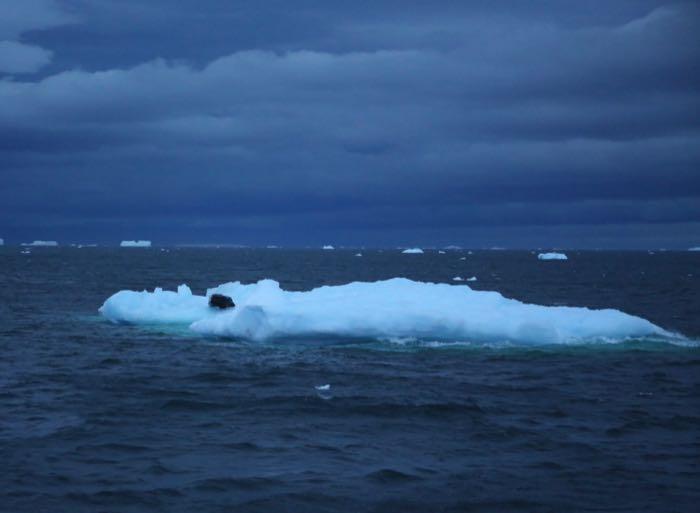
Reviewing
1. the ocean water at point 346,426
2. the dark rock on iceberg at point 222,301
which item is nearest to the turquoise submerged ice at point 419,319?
the ocean water at point 346,426

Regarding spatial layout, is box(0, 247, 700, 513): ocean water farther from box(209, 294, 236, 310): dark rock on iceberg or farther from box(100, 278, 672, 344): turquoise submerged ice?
box(209, 294, 236, 310): dark rock on iceberg

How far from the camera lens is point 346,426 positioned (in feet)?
42.7

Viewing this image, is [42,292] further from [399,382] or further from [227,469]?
[227,469]

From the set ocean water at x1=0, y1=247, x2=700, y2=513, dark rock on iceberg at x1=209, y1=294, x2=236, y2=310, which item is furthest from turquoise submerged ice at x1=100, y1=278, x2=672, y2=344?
dark rock on iceberg at x1=209, y1=294, x2=236, y2=310

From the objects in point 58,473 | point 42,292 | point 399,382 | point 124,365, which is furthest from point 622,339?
point 42,292

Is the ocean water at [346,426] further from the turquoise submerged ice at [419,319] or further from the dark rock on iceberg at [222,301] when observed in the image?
the dark rock on iceberg at [222,301]

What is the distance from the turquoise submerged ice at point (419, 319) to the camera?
22453 mm

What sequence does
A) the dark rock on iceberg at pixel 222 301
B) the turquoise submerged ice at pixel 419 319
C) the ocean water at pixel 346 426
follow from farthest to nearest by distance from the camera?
the dark rock on iceberg at pixel 222 301 → the turquoise submerged ice at pixel 419 319 → the ocean water at pixel 346 426

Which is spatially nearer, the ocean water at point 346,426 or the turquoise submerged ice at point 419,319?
the ocean water at point 346,426

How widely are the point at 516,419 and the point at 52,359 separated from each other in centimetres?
1261

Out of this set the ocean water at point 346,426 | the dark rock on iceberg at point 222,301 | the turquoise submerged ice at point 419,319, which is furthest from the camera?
the dark rock on iceberg at point 222,301

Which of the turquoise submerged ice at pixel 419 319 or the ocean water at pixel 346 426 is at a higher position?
the turquoise submerged ice at pixel 419 319

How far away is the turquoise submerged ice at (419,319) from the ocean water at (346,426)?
568mm

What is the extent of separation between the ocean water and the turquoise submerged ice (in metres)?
0.57
